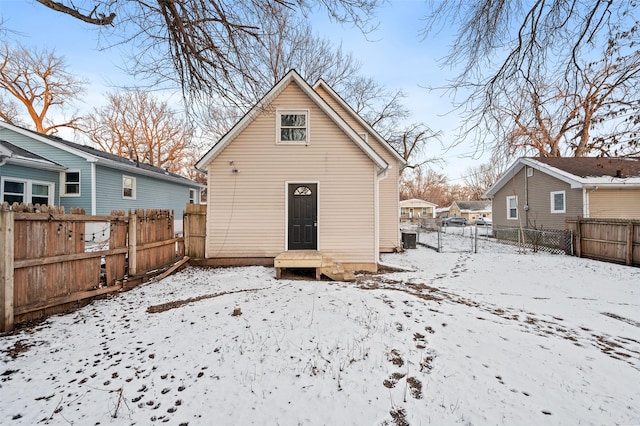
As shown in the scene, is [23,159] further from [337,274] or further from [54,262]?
[337,274]

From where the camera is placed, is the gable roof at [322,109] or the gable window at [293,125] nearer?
the gable roof at [322,109]

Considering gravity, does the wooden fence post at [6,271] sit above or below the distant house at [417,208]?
below

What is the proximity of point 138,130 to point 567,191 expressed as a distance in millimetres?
36196

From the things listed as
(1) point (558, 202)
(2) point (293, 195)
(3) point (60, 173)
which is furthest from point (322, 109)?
(1) point (558, 202)

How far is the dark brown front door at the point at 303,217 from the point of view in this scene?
8.37m

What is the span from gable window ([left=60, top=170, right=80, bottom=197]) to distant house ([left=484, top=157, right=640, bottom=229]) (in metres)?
20.2

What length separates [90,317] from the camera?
175 inches

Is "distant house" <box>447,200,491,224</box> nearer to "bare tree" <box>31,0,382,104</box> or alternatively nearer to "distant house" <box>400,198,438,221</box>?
"distant house" <box>400,198,438,221</box>

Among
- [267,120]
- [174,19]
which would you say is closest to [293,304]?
[174,19]

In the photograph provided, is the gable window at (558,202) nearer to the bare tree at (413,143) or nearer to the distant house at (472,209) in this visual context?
the bare tree at (413,143)

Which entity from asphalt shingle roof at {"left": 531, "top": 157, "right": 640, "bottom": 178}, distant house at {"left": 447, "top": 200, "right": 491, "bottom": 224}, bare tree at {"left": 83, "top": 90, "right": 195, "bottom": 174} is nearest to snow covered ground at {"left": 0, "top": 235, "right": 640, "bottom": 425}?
asphalt shingle roof at {"left": 531, "top": 157, "right": 640, "bottom": 178}

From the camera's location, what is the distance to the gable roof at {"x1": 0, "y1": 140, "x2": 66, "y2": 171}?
10.1 m

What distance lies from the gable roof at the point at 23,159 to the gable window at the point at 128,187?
248 cm

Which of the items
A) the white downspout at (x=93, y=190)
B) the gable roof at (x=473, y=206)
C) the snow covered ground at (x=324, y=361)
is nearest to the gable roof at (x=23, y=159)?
the white downspout at (x=93, y=190)
